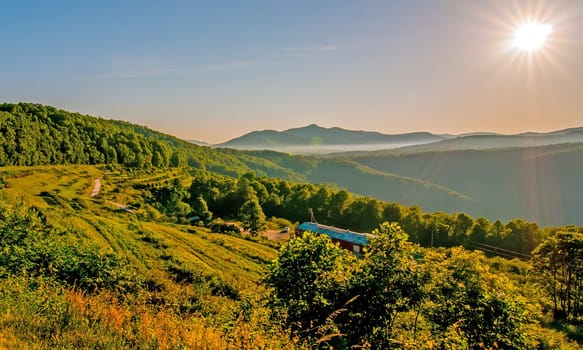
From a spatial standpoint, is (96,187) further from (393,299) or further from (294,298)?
(393,299)

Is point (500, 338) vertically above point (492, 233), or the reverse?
point (500, 338)

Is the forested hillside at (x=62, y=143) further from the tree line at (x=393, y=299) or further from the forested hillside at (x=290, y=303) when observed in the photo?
the tree line at (x=393, y=299)

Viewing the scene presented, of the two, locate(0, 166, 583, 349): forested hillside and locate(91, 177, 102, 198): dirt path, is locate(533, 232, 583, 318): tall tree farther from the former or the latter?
locate(91, 177, 102, 198): dirt path

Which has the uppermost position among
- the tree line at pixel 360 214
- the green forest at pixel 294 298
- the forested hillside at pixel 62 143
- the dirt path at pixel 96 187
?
the forested hillside at pixel 62 143

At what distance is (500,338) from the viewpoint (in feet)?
28.0

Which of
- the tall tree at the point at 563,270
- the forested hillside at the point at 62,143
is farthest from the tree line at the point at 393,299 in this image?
the forested hillside at the point at 62,143

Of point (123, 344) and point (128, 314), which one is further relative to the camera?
point (128, 314)

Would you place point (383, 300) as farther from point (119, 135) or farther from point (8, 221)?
point (119, 135)

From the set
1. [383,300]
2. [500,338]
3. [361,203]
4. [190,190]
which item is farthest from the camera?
[190,190]

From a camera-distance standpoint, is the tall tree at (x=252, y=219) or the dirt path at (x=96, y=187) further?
the dirt path at (x=96, y=187)

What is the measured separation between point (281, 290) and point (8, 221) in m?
14.7

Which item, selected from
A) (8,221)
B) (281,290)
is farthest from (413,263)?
(8,221)

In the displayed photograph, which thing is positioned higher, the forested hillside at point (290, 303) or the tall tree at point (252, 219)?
the forested hillside at point (290, 303)

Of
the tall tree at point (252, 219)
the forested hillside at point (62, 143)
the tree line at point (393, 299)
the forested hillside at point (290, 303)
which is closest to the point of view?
the forested hillside at point (290, 303)
